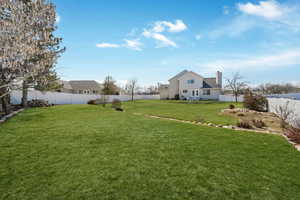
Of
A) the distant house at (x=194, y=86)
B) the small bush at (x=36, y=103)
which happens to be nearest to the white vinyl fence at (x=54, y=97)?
the small bush at (x=36, y=103)

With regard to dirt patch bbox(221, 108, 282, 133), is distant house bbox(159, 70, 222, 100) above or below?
above

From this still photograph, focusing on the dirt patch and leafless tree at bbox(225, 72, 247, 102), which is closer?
the dirt patch

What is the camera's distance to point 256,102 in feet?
44.8

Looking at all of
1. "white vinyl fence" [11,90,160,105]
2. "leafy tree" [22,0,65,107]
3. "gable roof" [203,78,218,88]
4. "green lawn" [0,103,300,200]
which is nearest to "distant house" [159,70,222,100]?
"gable roof" [203,78,218,88]

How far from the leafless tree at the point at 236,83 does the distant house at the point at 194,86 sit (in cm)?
210

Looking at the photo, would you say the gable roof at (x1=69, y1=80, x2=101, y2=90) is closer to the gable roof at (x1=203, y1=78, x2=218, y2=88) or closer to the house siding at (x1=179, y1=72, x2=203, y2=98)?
the house siding at (x1=179, y1=72, x2=203, y2=98)

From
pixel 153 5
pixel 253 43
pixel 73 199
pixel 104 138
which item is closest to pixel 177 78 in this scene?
pixel 253 43

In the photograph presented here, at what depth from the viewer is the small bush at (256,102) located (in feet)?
44.7

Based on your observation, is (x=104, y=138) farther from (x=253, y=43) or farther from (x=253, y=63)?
(x=253, y=63)

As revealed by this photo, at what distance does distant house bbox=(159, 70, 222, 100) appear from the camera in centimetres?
3244

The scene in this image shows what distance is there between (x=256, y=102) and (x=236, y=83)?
63.6ft

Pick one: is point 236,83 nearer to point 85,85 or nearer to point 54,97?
point 54,97

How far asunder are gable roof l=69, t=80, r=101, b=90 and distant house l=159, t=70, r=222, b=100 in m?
19.7

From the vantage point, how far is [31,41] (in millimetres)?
4398
